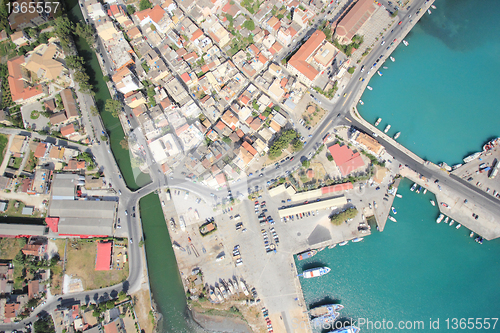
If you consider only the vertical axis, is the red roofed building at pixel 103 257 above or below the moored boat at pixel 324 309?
above

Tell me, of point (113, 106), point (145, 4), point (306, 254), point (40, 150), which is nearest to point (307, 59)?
point (145, 4)

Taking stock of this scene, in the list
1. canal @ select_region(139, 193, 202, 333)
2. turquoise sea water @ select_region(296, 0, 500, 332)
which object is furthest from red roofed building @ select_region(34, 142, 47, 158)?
turquoise sea water @ select_region(296, 0, 500, 332)

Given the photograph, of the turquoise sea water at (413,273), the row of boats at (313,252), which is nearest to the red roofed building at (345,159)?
the turquoise sea water at (413,273)

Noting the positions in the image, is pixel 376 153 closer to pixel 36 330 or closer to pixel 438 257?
pixel 438 257

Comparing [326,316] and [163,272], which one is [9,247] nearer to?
[163,272]

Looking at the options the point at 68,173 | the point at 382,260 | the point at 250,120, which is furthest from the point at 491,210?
the point at 68,173

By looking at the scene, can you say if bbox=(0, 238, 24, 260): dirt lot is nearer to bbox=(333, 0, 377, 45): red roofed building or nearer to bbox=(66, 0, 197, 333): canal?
bbox=(66, 0, 197, 333): canal

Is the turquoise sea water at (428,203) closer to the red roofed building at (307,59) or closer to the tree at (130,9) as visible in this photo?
the red roofed building at (307,59)
